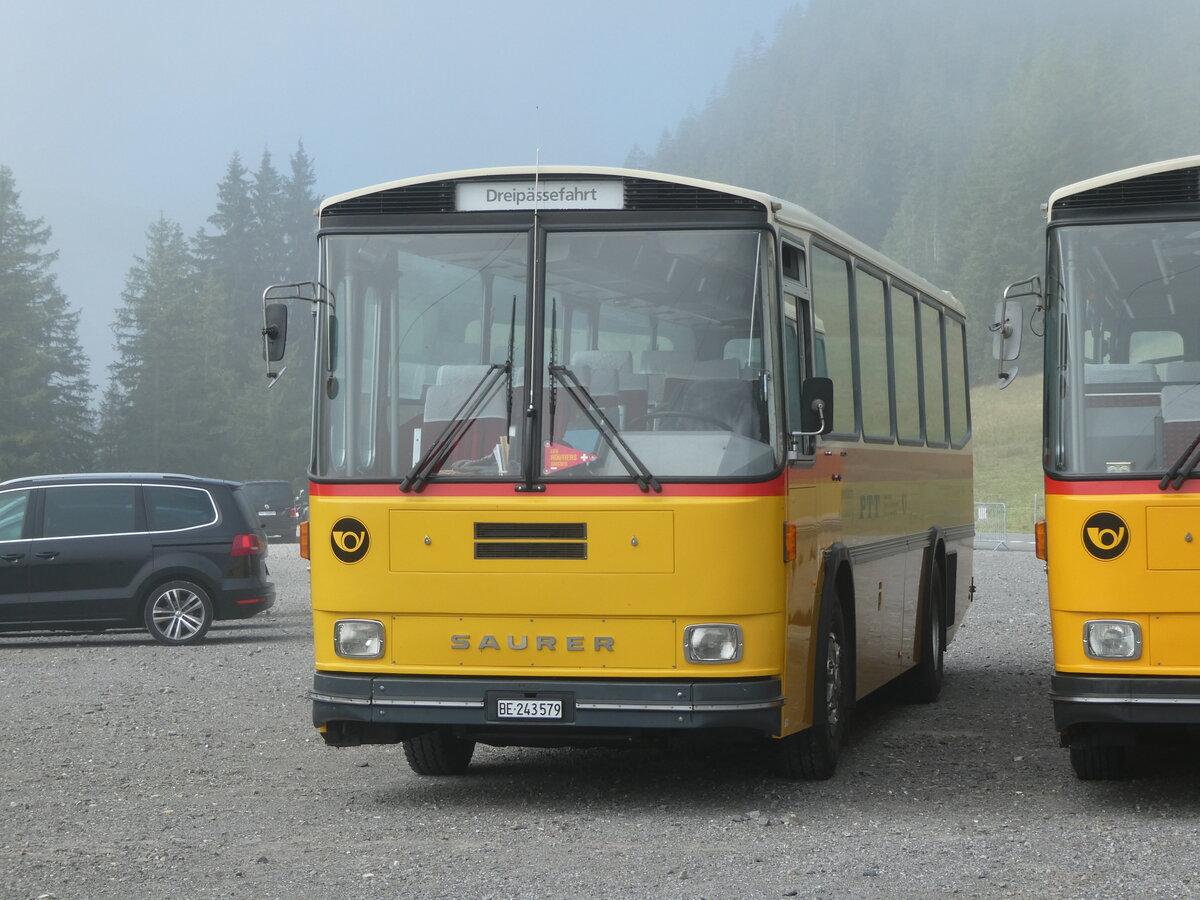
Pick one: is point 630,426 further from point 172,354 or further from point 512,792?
point 172,354

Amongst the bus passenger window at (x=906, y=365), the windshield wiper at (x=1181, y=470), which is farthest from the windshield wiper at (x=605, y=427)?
the bus passenger window at (x=906, y=365)

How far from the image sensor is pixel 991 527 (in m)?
60.2

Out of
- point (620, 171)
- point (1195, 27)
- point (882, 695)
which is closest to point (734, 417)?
point (620, 171)

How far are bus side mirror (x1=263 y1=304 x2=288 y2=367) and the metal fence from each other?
38.5 meters

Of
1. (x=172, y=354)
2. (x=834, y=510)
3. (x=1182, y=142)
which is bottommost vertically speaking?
(x=834, y=510)

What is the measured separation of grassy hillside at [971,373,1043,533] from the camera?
79.6 meters

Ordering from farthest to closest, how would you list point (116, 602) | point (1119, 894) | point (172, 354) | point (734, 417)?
1. point (172, 354)
2. point (116, 602)
3. point (734, 417)
4. point (1119, 894)

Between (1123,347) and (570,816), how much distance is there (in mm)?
3482

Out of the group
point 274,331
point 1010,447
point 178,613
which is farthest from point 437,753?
point 1010,447

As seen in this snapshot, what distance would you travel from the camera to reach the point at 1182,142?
134000mm

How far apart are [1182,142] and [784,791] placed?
133035 millimetres

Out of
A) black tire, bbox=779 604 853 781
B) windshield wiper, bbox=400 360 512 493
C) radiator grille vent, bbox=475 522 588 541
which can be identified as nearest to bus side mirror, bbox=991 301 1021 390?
black tire, bbox=779 604 853 781

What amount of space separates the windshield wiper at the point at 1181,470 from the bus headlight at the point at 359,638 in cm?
379

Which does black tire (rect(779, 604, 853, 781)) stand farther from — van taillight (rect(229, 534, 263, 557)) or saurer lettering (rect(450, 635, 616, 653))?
van taillight (rect(229, 534, 263, 557))
